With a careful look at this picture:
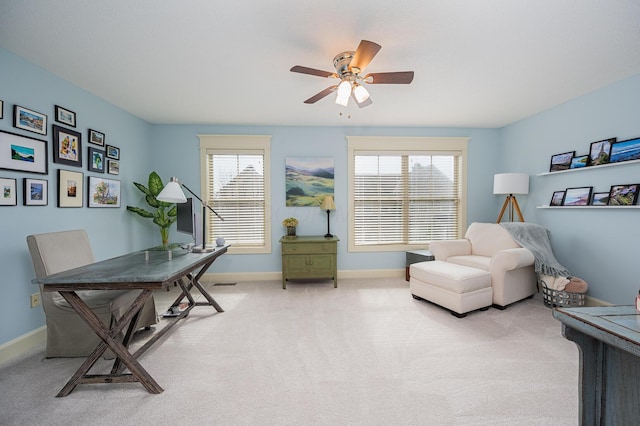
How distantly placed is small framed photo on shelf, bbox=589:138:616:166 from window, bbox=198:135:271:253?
4213 mm

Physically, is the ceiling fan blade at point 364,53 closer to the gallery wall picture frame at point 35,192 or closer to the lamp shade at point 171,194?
the lamp shade at point 171,194

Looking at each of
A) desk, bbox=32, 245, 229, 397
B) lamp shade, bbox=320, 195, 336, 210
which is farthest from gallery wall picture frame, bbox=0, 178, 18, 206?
lamp shade, bbox=320, 195, 336, 210

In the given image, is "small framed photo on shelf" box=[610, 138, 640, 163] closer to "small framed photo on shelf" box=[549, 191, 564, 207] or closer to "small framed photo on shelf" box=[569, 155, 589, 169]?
"small framed photo on shelf" box=[569, 155, 589, 169]

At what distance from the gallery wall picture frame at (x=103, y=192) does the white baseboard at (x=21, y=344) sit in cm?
135

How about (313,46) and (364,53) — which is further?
(313,46)

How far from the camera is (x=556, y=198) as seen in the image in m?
3.47

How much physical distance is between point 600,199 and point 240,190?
472 cm

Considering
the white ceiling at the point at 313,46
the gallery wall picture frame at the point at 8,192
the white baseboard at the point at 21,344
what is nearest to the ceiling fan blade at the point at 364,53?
the white ceiling at the point at 313,46

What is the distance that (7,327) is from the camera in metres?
2.14

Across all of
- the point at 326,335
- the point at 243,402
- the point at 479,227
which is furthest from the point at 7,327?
the point at 479,227

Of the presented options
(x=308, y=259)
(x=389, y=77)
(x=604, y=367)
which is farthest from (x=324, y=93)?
(x=604, y=367)

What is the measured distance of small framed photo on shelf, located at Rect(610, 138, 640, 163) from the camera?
2.66 meters

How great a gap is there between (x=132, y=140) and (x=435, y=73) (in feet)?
13.2

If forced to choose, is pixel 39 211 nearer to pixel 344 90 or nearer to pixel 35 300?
pixel 35 300
